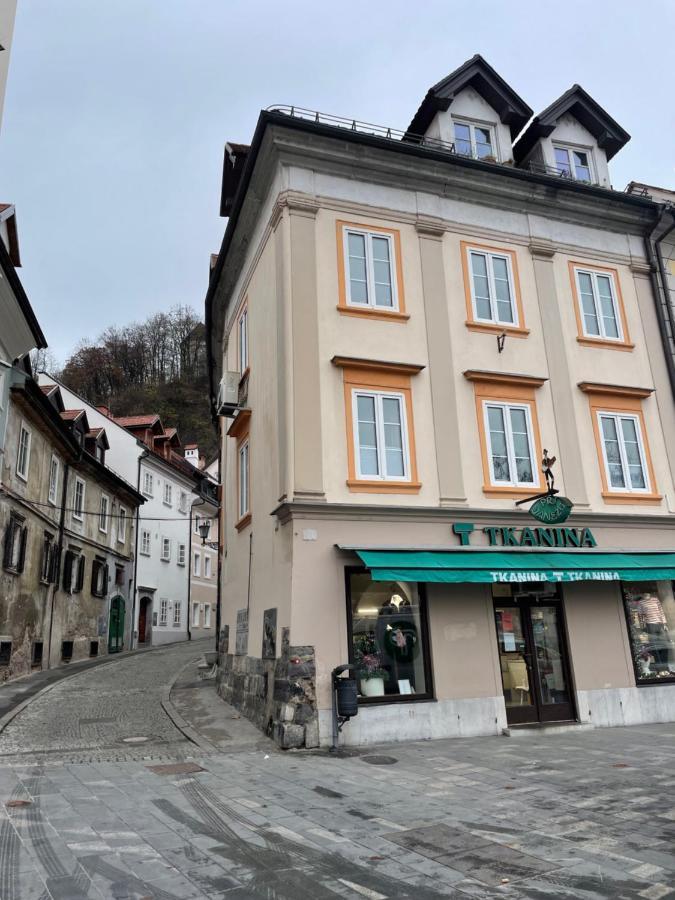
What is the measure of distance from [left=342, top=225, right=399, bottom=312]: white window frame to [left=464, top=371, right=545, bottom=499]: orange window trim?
7.06 feet

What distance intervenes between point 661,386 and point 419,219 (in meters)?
6.66

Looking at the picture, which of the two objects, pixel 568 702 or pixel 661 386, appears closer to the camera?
pixel 568 702

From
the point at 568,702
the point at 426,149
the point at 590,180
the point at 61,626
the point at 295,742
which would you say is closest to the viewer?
the point at 295,742

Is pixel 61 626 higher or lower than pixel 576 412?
lower

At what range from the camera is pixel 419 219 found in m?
14.2

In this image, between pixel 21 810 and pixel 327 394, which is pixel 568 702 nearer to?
pixel 327 394

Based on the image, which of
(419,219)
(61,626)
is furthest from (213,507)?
(419,219)

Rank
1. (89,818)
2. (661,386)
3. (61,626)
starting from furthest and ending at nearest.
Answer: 1. (61,626)
2. (661,386)
3. (89,818)

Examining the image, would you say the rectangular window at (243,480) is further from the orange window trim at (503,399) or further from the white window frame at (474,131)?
the white window frame at (474,131)

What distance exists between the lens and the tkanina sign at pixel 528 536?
12.5 meters

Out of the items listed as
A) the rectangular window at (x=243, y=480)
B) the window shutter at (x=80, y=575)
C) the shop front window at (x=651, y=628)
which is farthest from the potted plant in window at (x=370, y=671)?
the window shutter at (x=80, y=575)

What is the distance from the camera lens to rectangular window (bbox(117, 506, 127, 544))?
31783 mm

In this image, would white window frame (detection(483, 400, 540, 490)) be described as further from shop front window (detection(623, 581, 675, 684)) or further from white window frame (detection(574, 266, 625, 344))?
shop front window (detection(623, 581, 675, 684))

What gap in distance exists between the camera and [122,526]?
106ft
